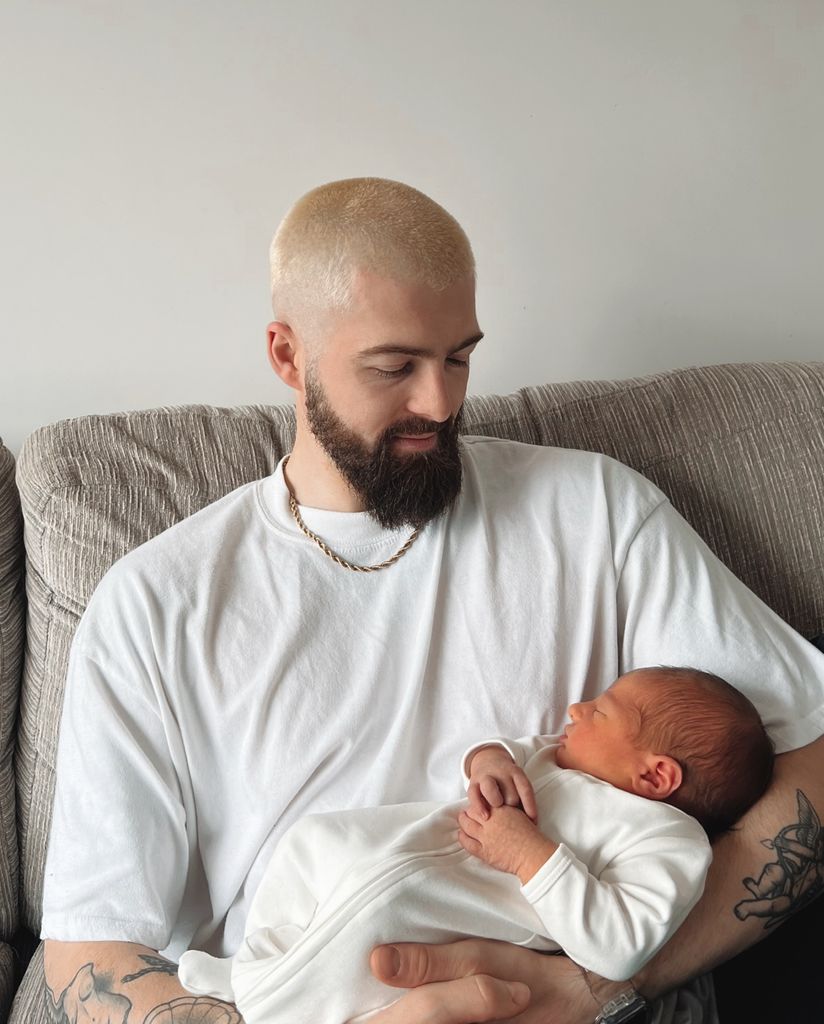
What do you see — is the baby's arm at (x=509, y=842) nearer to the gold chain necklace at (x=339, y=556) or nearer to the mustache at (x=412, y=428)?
the gold chain necklace at (x=339, y=556)

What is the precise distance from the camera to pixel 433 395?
156cm

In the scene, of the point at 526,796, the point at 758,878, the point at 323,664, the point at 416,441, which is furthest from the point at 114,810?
the point at 758,878

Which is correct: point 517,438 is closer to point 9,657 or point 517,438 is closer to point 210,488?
point 210,488

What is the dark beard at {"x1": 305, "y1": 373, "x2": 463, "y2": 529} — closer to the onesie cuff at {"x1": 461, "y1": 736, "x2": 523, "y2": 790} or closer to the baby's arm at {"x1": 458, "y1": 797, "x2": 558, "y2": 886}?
the onesie cuff at {"x1": 461, "y1": 736, "x2": 523, "y2": 790}

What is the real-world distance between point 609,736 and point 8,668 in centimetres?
105

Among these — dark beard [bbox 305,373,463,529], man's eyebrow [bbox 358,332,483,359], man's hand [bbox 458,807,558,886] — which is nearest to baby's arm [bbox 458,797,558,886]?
man's hand [bbox 458,807,558,886]

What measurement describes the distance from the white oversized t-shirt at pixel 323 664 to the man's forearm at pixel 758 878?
85 millimetres

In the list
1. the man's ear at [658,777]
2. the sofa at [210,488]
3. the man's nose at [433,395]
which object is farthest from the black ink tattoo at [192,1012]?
the man's nose at [433,395]

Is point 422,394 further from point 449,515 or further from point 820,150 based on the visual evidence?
point 820,150

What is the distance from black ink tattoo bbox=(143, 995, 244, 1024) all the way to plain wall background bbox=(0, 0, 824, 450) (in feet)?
3.98

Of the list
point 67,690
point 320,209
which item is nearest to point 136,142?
point 320,209

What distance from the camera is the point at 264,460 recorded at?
6.39ft

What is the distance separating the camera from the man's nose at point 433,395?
1.56m

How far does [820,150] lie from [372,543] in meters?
1.55
